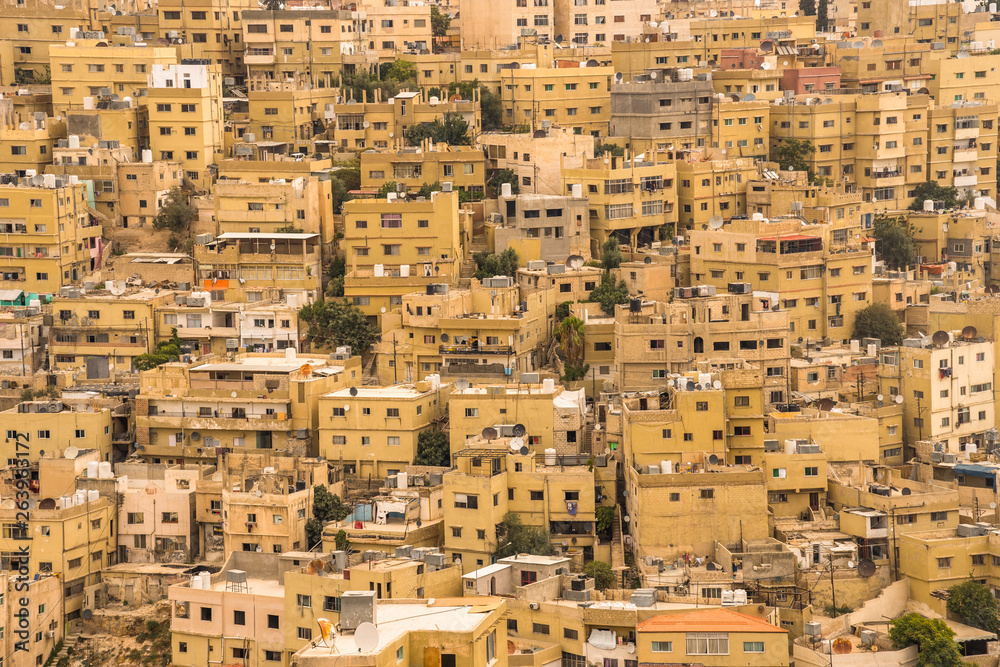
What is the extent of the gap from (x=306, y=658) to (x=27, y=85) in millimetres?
39879

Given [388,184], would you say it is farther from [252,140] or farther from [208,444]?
[208,444]

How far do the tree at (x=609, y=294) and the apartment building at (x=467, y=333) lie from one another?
1.22m

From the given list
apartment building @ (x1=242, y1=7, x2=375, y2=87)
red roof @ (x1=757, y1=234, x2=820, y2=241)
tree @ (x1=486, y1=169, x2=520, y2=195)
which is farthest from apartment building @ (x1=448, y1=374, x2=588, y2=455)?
apartment building @ (x1=242, y1=7, x2=375, y2=87)

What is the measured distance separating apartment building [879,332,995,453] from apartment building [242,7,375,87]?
80.6ft

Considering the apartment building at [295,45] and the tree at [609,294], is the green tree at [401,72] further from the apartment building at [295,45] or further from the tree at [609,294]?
the tree at [609,294]

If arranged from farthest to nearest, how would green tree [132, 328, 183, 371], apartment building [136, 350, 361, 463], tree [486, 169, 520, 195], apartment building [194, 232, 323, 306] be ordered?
1. tree [486, 169, 520, 195]
2. apartment building [194, 232, 323, 306]
3. green tree [132, 328, 183, 371]
4. apartment building [136, 350, 361, 463]

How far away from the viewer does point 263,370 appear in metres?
50.8

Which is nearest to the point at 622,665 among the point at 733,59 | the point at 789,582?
the point at 789,582

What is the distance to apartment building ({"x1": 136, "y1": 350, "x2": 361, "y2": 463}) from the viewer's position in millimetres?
49969

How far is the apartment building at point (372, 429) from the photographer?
48.7 metres

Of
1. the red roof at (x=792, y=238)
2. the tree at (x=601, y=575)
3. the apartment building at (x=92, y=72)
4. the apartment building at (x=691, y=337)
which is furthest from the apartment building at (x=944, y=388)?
the apartment building at (x=92, y=72)

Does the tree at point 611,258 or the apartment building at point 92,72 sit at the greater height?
the apartment building at point 92,72

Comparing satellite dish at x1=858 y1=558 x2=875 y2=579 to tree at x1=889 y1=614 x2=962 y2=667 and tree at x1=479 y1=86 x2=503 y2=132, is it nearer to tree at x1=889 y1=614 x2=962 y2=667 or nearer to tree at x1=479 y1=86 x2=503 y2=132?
tree at x1=889 y1=614 x2=962 y2=667

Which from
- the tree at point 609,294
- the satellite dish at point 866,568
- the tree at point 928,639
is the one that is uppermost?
the tree at point 609,294
